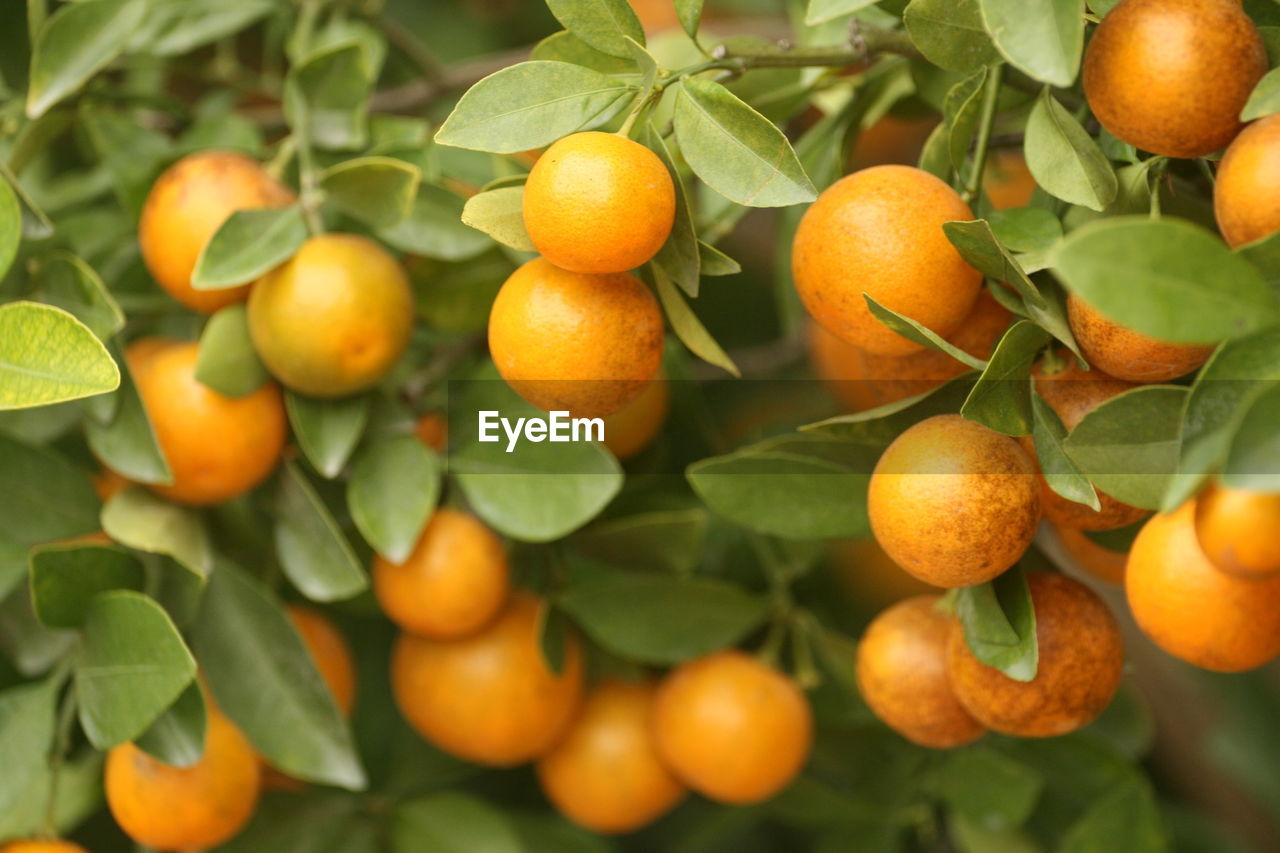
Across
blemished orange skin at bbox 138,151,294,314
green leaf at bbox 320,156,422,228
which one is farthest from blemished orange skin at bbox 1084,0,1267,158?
blemished orange skin at bbox 138,151,294,314

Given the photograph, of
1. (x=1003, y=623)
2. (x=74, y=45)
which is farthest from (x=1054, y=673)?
(x=74, y=45)

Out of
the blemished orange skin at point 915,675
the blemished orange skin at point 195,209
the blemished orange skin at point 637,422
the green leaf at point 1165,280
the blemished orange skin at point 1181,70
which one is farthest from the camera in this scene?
the blemished orange skin at point 637,422

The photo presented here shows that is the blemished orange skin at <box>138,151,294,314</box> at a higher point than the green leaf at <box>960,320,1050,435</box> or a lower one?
lower

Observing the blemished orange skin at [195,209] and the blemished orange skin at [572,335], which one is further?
the blemished orange skin at [195,209]

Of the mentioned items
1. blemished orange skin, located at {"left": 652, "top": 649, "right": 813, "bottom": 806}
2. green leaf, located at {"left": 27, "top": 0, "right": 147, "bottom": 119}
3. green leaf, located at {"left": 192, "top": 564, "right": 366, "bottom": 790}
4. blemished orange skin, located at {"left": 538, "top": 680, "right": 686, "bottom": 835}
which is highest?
green leaf, located at {"left": 27, "top": 0, "right": 147, "bottom": 119}

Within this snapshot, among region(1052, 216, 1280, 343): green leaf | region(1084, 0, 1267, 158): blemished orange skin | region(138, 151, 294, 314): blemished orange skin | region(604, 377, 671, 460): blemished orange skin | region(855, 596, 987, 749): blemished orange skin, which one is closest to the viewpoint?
region(1052, 216, 1280, 343): green leaf

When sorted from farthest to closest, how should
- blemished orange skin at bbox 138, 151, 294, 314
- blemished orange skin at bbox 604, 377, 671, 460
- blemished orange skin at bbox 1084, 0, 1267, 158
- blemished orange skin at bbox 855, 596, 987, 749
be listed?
blemished orange skin at bbox 604, 377, 671, 460
blemished orange skin at bbox 138, 151, 294, 314
blemished orange skin at bbox 855, 596, 987, 749
blemished orange skin at bbox 1084, 0, 1267, 158

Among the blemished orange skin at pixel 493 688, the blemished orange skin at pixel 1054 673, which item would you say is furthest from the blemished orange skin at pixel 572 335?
the blemished orange skin at pixel 493 688

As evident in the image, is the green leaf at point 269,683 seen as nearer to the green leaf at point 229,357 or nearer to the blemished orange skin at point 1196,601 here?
the green leaf at point 229,357

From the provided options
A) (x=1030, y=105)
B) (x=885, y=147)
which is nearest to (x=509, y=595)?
(x=1030, y=105)

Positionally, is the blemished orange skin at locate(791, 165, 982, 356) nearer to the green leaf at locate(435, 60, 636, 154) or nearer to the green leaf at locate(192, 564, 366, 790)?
the green leaf at locate(435, 60, 636, 154)
